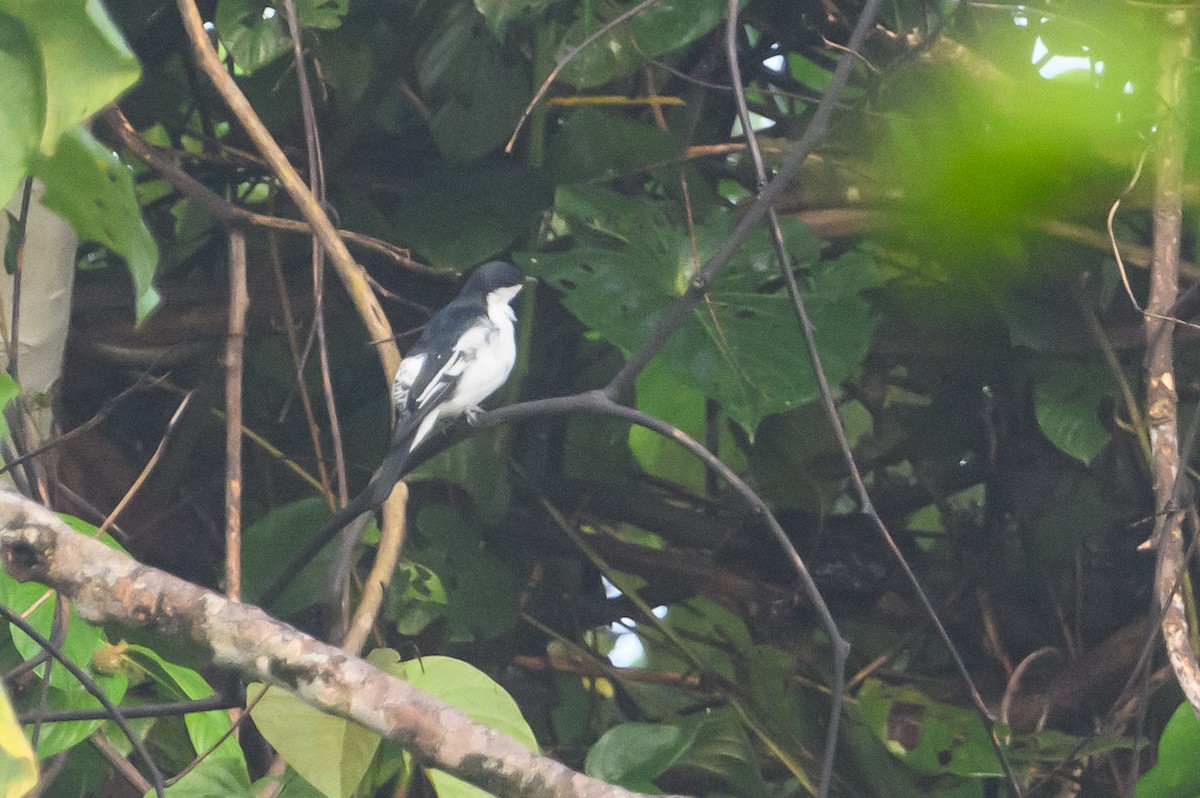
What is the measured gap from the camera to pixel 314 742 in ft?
4.05

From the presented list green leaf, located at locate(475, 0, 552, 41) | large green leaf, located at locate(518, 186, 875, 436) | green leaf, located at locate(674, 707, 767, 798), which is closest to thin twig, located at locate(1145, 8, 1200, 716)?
large green leaf, located at locate(518, 186, 875, 436)

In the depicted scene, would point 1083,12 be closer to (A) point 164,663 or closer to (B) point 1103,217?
(B) point 1103,217

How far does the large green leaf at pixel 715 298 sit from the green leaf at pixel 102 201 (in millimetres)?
896

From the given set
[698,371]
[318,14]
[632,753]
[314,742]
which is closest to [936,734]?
[632,753]

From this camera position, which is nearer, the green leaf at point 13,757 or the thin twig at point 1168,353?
the green leaf at point 13,757

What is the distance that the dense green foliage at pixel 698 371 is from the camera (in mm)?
1632

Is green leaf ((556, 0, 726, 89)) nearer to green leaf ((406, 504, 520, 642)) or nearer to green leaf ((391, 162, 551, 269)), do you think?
green leaf ((391, 162, 551, 269))

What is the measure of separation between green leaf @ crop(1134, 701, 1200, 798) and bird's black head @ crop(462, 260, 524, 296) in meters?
1.02

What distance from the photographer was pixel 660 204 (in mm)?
1843

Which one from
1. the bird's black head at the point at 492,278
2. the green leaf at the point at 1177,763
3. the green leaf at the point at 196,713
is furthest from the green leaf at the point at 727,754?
the bird's black head at the point at 492,278

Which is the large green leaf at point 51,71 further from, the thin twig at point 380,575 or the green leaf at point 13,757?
the thin twig at point 380,575

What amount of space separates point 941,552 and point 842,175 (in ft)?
1.88

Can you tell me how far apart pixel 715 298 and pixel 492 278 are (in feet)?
1.25

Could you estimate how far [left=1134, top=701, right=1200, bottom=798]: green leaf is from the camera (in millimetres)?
1337
